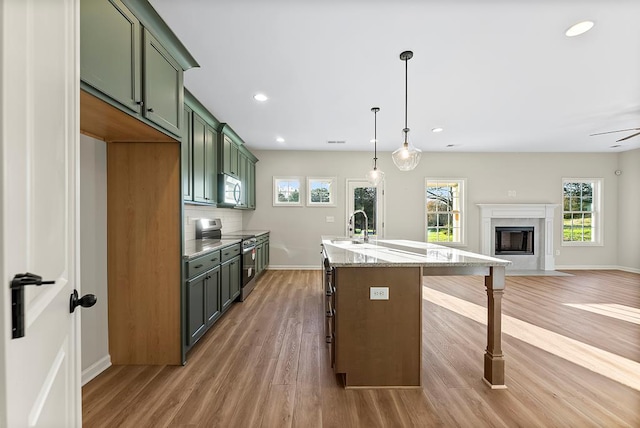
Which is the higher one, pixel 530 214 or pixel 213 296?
pixel 530 214

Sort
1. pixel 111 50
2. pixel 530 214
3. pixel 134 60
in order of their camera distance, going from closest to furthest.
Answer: pixel 111 50, pixel 134 60, pixel 530 214

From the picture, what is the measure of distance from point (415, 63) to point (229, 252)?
2911 mm

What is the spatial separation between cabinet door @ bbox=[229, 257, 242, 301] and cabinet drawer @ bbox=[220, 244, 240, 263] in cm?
8

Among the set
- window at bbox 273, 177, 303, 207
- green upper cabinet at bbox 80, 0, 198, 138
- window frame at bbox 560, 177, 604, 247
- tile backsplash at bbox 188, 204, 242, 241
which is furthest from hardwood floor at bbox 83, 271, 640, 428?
window frame at bbox 560, 177, 604, 247

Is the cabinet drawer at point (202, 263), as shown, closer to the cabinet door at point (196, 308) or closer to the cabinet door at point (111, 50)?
the cabinet door at point (196, 308)

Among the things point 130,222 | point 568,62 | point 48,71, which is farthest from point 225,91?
point 568,62

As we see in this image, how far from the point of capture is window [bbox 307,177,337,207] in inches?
254

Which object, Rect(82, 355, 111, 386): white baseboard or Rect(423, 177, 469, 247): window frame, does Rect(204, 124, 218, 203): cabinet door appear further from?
Rect(423, 177, 469, 247): window frame

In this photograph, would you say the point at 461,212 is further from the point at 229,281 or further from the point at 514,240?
the point at 229,281

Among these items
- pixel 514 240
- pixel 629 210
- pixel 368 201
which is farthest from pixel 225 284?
pixel 629 210

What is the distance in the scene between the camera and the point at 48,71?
2.81ft

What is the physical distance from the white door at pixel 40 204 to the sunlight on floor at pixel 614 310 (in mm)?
5122

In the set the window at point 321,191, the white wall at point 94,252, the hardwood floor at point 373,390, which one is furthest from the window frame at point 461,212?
the white wall at point 94,252

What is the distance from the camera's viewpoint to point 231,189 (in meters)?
4.43
